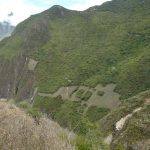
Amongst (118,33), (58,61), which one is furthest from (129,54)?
(58,61)

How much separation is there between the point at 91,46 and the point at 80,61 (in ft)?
32.0

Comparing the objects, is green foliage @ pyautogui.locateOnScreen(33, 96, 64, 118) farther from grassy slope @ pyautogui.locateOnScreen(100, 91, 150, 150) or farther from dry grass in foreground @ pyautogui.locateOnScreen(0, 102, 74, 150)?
dry grass in foreground @ pyautogui.locateOnScreen(0, 102, 74, 150)

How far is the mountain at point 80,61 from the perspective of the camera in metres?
107

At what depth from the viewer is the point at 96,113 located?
100000mm

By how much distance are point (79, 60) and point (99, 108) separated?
37389mm

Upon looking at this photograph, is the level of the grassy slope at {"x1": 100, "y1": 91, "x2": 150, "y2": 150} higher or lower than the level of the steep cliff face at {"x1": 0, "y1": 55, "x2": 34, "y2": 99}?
higher

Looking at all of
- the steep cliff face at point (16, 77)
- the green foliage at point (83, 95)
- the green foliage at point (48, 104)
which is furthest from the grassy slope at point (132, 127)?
the steep cliff face at point (16, 77)

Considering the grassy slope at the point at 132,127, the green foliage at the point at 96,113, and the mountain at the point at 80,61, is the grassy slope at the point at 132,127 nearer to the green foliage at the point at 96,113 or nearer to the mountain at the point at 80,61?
the mountain at the point at 80,61

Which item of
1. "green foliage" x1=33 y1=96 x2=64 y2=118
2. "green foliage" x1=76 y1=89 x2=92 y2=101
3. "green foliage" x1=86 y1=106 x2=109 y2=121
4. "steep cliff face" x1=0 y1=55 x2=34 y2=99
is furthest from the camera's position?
"steep cliff face" x1=0 y1=55 x2=34 y2=99

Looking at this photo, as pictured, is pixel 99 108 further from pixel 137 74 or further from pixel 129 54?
pixel 129 54

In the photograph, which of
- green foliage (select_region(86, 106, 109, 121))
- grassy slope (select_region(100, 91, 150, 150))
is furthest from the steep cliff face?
grassy slope (select_region(100, 91, 150, 150))

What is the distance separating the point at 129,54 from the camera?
128m

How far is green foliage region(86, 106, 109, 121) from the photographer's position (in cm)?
9816

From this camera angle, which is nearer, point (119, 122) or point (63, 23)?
point (119, 122)
